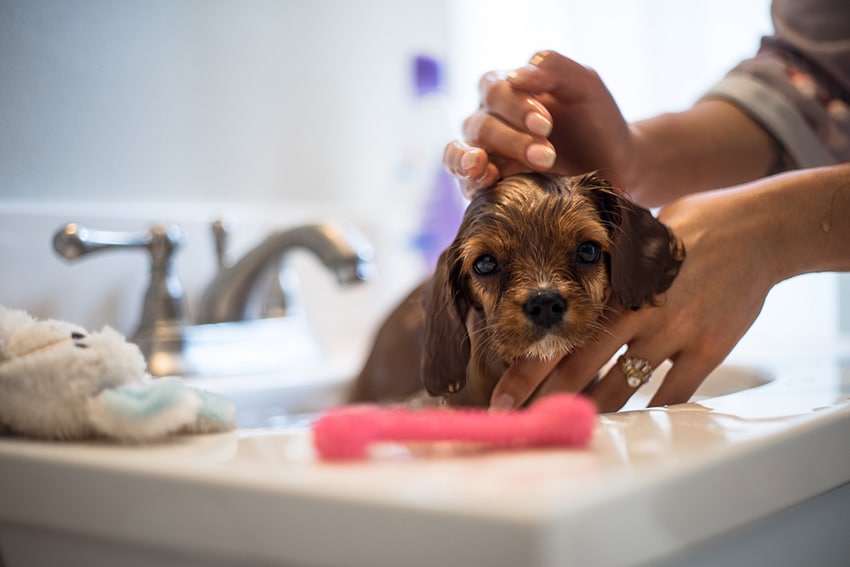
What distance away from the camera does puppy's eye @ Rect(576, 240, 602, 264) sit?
93cm

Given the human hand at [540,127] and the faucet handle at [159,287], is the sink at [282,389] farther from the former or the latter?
the human hand at [540,127]

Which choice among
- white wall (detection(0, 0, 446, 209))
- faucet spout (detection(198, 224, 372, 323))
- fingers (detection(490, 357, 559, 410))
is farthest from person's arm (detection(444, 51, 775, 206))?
white wall (detection(0, 0, 446, 209))

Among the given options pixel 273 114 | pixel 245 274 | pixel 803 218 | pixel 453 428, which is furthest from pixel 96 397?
pixel 273 114

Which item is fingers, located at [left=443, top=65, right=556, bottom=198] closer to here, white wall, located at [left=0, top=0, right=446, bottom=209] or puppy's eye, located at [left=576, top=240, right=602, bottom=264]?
puppy's eye, located at [left=576, top=240, right=602, bottom=264]

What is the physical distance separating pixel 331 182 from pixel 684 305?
4.42 feet

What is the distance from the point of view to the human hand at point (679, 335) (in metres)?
0.91

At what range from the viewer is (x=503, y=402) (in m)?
0.89

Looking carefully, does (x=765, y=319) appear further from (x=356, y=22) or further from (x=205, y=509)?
(x=205, y=509)

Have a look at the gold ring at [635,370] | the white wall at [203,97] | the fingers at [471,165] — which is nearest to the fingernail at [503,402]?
the gold ring at [635,370]

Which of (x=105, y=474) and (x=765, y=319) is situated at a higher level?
(x=105, y=474)

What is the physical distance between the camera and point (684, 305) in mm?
917

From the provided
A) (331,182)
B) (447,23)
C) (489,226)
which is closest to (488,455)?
(489,226)

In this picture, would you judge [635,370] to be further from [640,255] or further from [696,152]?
[696,152]

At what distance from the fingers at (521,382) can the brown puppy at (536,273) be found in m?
0.01
